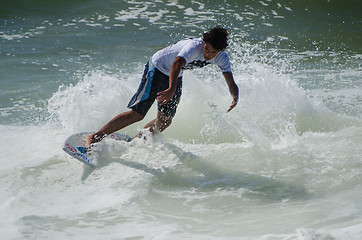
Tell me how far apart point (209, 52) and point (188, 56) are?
0.71 ft

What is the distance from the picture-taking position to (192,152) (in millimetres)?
5449

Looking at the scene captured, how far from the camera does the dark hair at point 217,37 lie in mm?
4270

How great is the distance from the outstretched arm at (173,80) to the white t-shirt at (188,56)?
7cm

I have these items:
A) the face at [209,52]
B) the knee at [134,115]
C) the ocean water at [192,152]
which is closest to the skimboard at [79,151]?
the ocean water at [192,152]

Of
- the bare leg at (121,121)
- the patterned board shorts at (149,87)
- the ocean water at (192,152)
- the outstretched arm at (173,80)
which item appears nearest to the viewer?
the ocean water at (192,152)

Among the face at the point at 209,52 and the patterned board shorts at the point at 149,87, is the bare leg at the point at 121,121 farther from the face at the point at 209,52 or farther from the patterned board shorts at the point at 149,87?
the face at the point at 209,52

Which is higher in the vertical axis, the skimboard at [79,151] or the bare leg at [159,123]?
the bare leg at [159,123]

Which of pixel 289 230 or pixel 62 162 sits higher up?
pixel 289 230

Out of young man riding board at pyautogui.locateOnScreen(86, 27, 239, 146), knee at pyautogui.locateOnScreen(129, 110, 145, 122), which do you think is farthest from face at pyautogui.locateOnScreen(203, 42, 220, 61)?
knee at pyautogui.locateOnScreen(129, 110, 145, 122)

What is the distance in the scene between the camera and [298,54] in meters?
12.0

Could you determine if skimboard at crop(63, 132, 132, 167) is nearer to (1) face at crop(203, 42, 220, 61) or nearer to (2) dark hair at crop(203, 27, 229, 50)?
(1) face at crop(203, 42, 220, 61)

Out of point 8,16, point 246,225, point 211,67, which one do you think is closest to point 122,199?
point 246,225

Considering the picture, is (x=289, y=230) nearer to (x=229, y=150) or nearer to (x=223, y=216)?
(x=223, y=216)

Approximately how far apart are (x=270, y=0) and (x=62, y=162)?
48.1 ft
